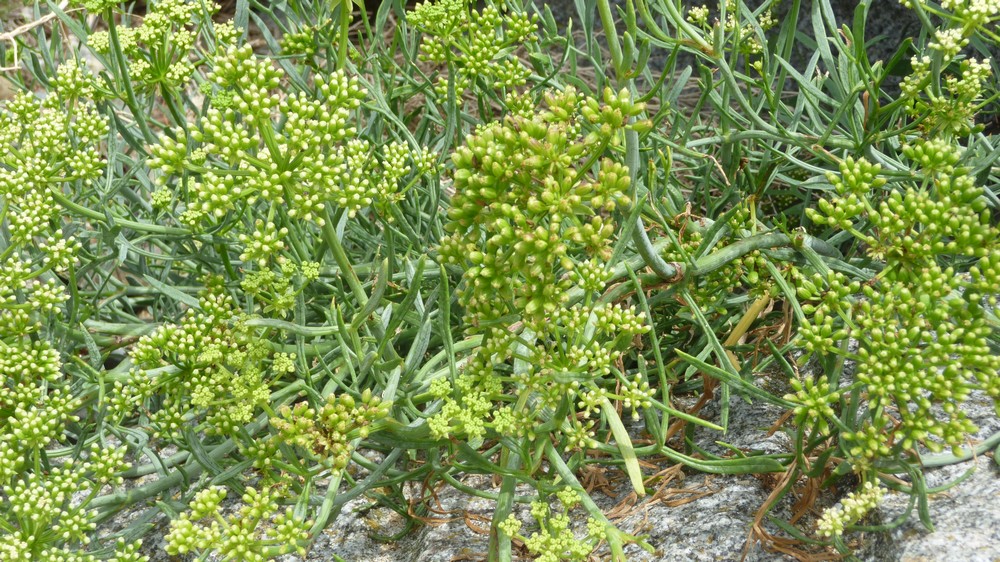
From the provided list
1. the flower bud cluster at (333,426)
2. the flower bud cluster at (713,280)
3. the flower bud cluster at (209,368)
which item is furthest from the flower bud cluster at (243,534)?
the flower bud cluster at (713,280)

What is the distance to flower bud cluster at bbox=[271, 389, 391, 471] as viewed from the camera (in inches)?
56.7

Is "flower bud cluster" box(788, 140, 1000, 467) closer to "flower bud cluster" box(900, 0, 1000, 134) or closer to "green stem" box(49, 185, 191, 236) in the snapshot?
"flower bud cluster" box(900, 0, 1000, 134)

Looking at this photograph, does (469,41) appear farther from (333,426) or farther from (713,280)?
(333,426)

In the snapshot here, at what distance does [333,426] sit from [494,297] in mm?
370

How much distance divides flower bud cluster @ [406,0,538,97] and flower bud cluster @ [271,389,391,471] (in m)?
1.00

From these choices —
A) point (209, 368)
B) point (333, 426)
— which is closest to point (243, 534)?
point (333, 426)

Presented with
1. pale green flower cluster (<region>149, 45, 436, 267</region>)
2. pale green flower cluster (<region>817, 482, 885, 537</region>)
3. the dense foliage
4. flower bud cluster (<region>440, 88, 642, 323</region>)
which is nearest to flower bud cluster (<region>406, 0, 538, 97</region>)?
the dense foliage

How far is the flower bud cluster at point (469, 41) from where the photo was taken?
207 centimetres

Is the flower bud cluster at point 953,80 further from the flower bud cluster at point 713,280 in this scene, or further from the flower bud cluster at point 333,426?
the flower bud cluster at point 333,426

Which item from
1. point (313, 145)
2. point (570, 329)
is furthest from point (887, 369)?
point (313, 145)

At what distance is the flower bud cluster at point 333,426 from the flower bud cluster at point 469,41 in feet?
3.29

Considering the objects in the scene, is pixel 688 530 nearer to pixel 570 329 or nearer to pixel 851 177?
pixel 570 329

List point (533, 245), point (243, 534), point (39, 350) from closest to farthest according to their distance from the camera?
point (533, 245)
point (243, 534)
point (39, 350)

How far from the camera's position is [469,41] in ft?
7.53
